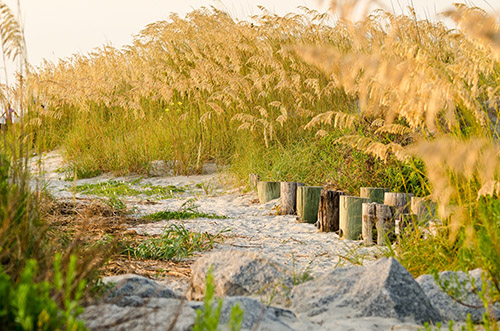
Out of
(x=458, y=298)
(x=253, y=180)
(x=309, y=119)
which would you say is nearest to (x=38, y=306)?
(x=458, y=298)

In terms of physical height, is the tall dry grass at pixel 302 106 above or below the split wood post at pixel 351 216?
above

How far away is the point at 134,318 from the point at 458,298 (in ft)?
4.81

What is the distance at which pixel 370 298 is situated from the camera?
2.15 meters

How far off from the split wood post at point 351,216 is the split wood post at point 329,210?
0.20 m

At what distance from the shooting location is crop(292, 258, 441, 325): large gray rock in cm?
211

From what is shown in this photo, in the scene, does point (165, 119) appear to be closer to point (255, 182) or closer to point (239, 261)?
point (255, 182)

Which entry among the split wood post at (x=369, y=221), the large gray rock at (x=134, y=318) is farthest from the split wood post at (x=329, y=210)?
the large gray rock at (x=134, y=318)

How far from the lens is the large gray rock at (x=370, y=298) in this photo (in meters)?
2.11

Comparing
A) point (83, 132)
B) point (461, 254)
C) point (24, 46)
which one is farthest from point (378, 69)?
point (83, 132)

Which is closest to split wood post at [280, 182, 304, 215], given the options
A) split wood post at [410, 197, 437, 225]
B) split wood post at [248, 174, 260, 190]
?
split wood post at [248, 174, 260, 190]

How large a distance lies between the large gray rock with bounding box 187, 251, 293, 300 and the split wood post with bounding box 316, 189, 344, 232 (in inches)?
73.3

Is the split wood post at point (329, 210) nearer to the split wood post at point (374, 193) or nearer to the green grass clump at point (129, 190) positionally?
the split wood post at point (374, 193)

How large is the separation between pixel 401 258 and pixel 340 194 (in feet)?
4.79

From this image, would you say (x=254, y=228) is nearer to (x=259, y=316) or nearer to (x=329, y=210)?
(x=329, y=210)
